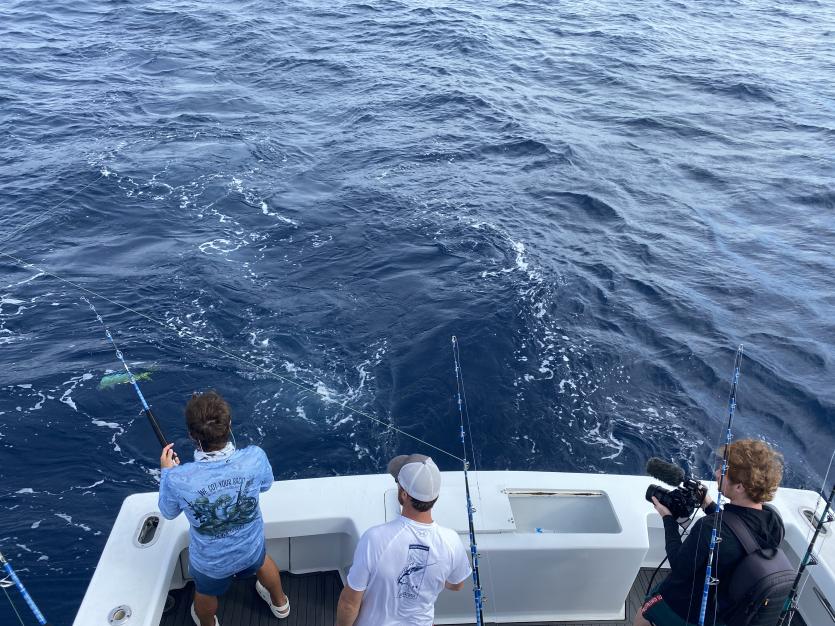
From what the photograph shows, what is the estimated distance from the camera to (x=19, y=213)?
1038 cm

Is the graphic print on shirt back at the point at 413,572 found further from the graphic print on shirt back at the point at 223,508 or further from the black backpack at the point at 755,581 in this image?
the black backpack at the point at 755,581

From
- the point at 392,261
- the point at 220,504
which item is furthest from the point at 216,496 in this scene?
the point at 392,261

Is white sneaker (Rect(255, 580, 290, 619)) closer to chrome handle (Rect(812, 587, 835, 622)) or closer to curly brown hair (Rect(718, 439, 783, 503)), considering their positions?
curly brown hair (Rect(718, 439, 783, 503))

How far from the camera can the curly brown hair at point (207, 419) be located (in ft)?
9.77

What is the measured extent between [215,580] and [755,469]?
101 inches

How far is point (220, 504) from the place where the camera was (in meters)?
3.14

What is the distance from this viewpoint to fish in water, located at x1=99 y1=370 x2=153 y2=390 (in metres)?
7.19

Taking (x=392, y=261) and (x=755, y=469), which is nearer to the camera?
(x=755, y=469)

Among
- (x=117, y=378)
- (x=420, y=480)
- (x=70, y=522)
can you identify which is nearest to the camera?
(x=420, y=480)

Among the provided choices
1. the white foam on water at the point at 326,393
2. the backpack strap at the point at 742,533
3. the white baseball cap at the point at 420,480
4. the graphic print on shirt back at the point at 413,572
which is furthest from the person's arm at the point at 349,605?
the white foam on water at the point at 326,393

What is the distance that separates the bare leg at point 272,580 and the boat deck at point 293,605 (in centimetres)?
20

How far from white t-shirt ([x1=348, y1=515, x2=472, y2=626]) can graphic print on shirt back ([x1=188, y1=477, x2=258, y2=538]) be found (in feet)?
2.54

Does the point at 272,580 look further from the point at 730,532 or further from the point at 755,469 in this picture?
the point at 755,469

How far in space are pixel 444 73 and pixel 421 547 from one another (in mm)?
16482
